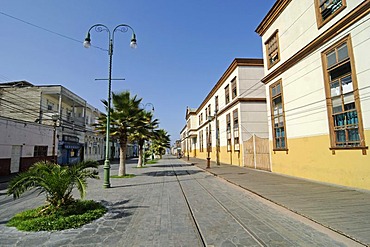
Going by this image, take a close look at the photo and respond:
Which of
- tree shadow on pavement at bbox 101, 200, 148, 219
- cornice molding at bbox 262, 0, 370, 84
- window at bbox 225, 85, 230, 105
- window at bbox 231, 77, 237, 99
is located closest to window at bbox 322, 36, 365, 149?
cornice molding at bbox 262, 0, 370, 84

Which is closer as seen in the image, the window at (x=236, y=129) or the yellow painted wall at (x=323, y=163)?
the yellow painted wall at (x=323, y=163)

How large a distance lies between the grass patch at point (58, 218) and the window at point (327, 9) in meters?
12.1

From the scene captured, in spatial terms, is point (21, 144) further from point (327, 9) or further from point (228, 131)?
point (327, 9)

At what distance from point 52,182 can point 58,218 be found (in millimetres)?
893

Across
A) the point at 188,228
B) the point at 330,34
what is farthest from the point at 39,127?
the point at 330,34

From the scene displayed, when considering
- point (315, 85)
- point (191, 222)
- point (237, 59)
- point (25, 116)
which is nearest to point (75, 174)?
point (191, 222)

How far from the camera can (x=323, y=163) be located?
34.0 feet

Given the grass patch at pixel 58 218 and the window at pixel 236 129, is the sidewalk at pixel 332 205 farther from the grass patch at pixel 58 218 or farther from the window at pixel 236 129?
the window at pixel 236 129

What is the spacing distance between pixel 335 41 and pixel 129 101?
1187 centimetres

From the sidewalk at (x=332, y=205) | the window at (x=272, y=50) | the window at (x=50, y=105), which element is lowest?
the sidewalk at (x=332, y=205)

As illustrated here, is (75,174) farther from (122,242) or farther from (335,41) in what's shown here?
(335,41)

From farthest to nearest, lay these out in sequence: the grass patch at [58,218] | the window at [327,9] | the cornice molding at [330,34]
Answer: the window at [327,9] → the cornice molding at [330,34] → the grass patch at [58,218]

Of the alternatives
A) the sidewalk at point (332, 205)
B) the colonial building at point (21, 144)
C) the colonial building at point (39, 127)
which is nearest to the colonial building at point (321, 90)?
the sidewalk at point (332, 205)

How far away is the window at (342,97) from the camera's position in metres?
8.72
